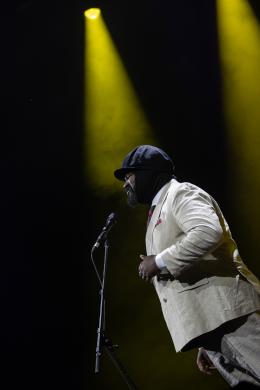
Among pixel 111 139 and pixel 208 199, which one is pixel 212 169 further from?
pixel 208 199

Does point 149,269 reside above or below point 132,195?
below

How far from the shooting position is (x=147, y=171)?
2.69m

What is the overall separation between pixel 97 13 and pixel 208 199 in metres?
4.02

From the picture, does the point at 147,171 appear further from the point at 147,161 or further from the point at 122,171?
the point at 122,171

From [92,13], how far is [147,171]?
3.65 meters

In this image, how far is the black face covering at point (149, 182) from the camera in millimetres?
2662

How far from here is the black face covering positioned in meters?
2.66

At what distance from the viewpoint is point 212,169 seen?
15.2 feet

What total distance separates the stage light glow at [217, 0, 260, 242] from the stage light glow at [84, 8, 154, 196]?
93cm

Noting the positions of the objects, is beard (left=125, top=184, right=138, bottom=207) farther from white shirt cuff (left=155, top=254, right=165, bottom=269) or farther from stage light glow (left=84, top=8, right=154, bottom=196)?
stage light glow (left=84, top=8, right=154, bottom=196)

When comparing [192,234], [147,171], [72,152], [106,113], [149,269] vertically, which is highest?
[106,113]

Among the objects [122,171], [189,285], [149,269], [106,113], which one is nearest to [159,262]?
[149,269]

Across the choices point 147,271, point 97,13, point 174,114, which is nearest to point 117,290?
point 174,114

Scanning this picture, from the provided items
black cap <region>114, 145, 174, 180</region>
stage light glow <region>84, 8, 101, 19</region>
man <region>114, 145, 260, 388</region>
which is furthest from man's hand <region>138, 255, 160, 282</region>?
stage light glow <region>84, 8, 101, 19</region>
